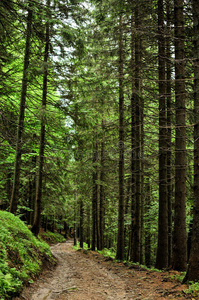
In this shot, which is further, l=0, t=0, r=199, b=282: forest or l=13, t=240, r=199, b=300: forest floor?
l=0, t=0, r=199, b=282: forest

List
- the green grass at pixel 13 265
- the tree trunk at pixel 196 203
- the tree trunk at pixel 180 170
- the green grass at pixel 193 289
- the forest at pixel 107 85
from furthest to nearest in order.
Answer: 1. the forest at pixel 107 85
2. the tree trunk at pixel 180 170
3. the tree trunk at pixel 196 203
4. the green grass at pixel 193 289
5. the green grass at pixel 13 265

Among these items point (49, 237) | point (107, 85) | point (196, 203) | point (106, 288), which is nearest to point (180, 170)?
point (196, 203)

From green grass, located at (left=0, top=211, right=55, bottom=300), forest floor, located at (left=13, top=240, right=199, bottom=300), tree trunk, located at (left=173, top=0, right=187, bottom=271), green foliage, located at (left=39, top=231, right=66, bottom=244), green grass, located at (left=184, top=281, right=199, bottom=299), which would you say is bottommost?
green foliage, located at (left=39, top=231, right=66, bottom=244)

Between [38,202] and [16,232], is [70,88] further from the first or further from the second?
[16,232]

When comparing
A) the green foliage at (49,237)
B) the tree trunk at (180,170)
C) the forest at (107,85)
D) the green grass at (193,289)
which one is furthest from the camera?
the green foliage at (49,237)

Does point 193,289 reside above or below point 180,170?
below

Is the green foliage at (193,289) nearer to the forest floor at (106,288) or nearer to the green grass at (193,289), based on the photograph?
the green grass at (193,289)

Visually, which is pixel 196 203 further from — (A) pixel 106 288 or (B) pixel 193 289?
(A) pixel 106 288

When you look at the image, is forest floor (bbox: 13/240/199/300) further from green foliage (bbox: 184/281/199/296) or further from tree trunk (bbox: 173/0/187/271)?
tree trunk (bbox: 173/0/187/271)

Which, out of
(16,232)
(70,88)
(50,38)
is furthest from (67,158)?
(50,38)

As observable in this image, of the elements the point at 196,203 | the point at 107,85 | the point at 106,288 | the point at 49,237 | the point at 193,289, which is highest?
the point at 107,85

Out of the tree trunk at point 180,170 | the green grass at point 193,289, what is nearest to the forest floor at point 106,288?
the green grass at point 193,289

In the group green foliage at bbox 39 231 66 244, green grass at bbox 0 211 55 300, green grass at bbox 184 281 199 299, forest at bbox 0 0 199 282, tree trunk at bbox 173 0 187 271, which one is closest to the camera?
green grass at bbox 0 211 55 300

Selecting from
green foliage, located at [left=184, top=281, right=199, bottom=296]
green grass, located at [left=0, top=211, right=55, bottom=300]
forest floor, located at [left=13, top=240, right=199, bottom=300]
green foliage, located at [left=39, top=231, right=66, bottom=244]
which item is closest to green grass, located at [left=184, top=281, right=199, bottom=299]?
green foliage, located at [left=184, top=281, right=199, bottom=296]
